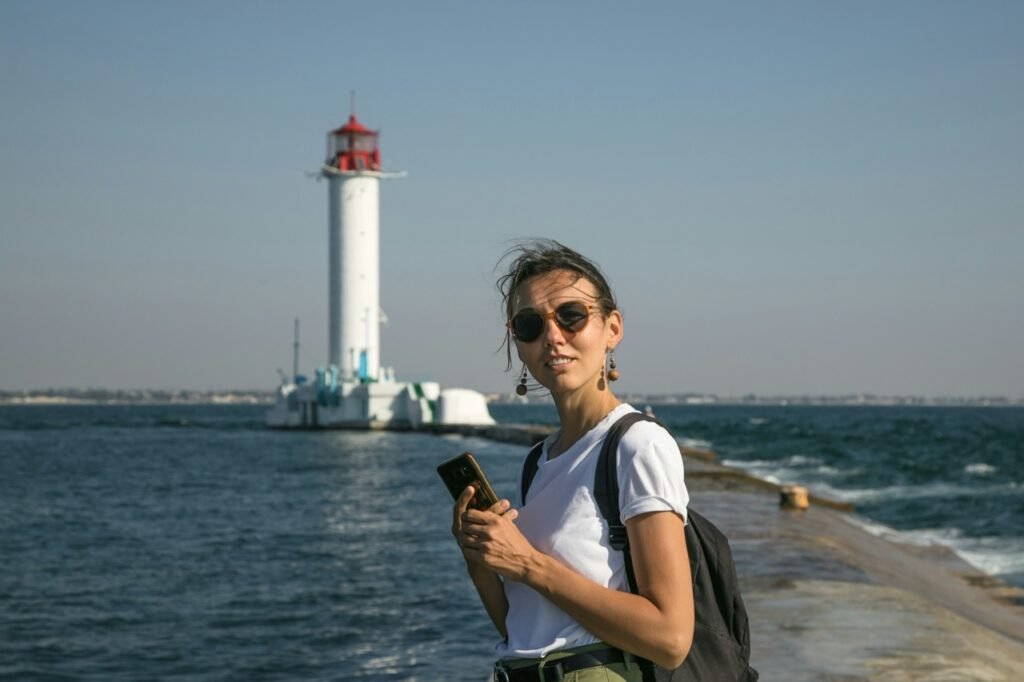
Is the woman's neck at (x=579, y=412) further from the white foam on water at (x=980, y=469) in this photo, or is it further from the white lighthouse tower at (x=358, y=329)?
the white lighthouse tower at (x=358, y=329)

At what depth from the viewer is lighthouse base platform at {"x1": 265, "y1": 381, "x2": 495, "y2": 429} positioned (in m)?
63.8

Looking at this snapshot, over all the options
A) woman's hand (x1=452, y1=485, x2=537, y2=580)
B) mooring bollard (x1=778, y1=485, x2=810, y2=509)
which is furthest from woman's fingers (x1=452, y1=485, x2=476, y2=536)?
mooring bollard (x1=778, y1=485, x2=810, y2=509)

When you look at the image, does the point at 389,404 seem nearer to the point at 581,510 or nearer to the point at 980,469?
the point at 980,469

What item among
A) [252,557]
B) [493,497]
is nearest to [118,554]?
[252,557]

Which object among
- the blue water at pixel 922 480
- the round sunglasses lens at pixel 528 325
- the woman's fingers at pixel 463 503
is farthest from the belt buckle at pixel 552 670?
the blue water at pixel 922 480

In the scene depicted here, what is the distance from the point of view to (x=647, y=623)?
7.11 ft

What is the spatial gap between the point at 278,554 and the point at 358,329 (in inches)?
1761

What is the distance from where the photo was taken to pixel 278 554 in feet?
56.0

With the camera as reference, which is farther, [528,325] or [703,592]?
[528,325]

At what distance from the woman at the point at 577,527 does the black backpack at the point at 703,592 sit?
3cm

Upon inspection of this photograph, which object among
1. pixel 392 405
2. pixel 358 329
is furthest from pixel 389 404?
pixel 358 329

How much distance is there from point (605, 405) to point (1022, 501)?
25.5 m

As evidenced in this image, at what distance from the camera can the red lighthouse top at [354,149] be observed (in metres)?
63.4

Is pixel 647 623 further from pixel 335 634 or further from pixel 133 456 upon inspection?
pixel 133 456
